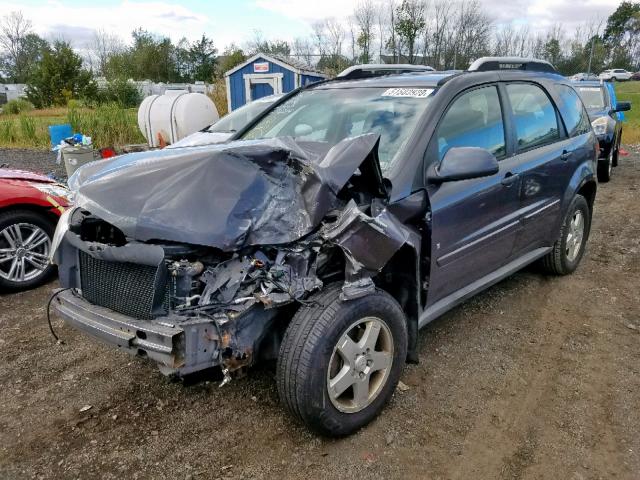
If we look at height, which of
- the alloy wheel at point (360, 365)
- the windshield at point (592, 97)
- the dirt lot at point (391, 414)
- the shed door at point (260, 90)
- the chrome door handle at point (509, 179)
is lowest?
the dirt lot at point (391, 414)

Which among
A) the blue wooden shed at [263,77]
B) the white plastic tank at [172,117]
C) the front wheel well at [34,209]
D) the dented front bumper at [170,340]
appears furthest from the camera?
the blue wooden shed at [263,77]

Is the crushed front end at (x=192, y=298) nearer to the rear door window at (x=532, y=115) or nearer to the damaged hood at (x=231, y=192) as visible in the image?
the damaged hood at (x=231, y=192)

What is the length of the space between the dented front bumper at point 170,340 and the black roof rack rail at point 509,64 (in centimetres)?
281

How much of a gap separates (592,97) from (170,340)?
11191mm

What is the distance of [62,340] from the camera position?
3777 millimetres

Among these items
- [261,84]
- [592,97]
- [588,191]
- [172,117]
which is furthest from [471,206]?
[261,84]

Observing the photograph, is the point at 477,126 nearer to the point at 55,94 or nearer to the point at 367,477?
the point at 367,477

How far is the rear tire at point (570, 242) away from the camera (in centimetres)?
462

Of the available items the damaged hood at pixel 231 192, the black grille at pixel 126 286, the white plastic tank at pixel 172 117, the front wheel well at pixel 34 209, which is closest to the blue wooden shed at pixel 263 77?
the white plastic tank at pixel 172 117

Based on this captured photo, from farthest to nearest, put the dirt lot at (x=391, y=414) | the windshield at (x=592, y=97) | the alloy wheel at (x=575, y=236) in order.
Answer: the windshield at (x=592, y=97)
the alloy wheel at (x=575, y=236)
the dirt lot at (x=391, y=414)

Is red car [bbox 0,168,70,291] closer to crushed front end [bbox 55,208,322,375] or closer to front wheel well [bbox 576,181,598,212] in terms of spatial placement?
crushed front end [bbox 55,208,322,375]

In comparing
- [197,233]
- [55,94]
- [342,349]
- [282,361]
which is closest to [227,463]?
[282,361]

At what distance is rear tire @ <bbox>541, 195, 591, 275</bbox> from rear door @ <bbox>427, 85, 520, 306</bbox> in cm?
105

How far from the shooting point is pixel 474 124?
3445 millimetres
